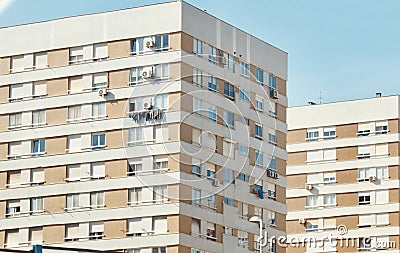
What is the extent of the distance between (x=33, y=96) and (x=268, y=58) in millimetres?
15151

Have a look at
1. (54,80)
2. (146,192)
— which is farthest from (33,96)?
(146,192)

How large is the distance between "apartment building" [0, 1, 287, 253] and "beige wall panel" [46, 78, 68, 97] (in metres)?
0.08

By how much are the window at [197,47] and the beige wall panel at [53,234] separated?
41.3ft

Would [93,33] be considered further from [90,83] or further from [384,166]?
[384,166]

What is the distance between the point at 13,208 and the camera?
6881 centimetres

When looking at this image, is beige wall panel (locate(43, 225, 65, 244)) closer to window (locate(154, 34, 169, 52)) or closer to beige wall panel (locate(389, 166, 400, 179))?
window (locate(154, 34, 169, 52))

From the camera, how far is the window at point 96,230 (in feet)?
214

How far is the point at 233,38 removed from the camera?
6975 centimetres

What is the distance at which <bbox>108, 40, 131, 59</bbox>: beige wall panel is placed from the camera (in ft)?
219

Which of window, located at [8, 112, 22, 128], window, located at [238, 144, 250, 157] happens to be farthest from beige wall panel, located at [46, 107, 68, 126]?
window, located at [238, 144, 250, 157]

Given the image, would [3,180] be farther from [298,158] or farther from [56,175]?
[298,158]

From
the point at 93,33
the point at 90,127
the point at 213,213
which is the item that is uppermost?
A: the point at 93,33

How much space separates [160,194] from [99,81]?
803 cm
